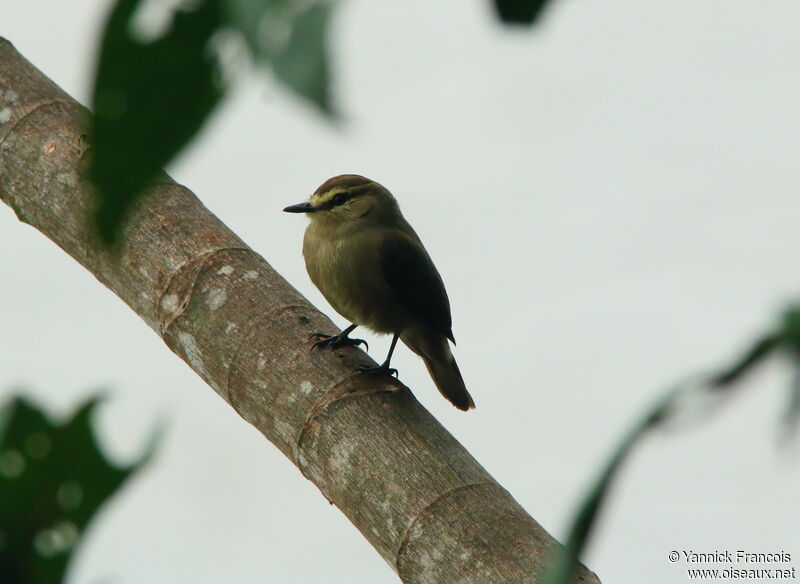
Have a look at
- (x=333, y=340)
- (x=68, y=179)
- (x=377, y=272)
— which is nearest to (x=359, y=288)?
(x=377, y=272)

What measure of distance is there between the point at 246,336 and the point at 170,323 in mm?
305

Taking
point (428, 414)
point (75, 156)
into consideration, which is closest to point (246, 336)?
point (428, 414)

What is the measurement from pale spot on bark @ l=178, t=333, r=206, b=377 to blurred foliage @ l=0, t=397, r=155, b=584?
248 centimetres

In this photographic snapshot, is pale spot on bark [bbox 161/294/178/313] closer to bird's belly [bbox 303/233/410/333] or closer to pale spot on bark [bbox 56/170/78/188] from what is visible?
pale spot on bark [bbox 56/170/78/188]

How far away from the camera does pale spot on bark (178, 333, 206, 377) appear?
317 centimetres

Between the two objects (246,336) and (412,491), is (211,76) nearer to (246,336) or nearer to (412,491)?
(412,491)

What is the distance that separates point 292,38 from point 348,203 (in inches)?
171

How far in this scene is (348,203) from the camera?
472 cm

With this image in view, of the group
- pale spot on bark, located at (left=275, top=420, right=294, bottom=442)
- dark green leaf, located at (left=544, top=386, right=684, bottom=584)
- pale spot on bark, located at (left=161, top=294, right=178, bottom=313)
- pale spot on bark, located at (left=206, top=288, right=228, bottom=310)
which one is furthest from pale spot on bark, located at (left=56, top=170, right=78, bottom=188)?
dark green leaf, located at (left=544, top=386, right=684, bottom=584)

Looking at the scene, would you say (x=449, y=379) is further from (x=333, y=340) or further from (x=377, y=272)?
(x=333, y=340)

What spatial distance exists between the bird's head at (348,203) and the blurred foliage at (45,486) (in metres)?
3.94

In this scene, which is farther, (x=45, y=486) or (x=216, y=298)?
(x=216, y=298)

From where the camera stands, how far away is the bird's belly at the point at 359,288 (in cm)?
441

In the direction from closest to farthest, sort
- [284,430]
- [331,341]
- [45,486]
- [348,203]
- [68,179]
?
[45,486] < [284,430] < [331,341] < [68,179] < [348,203]
